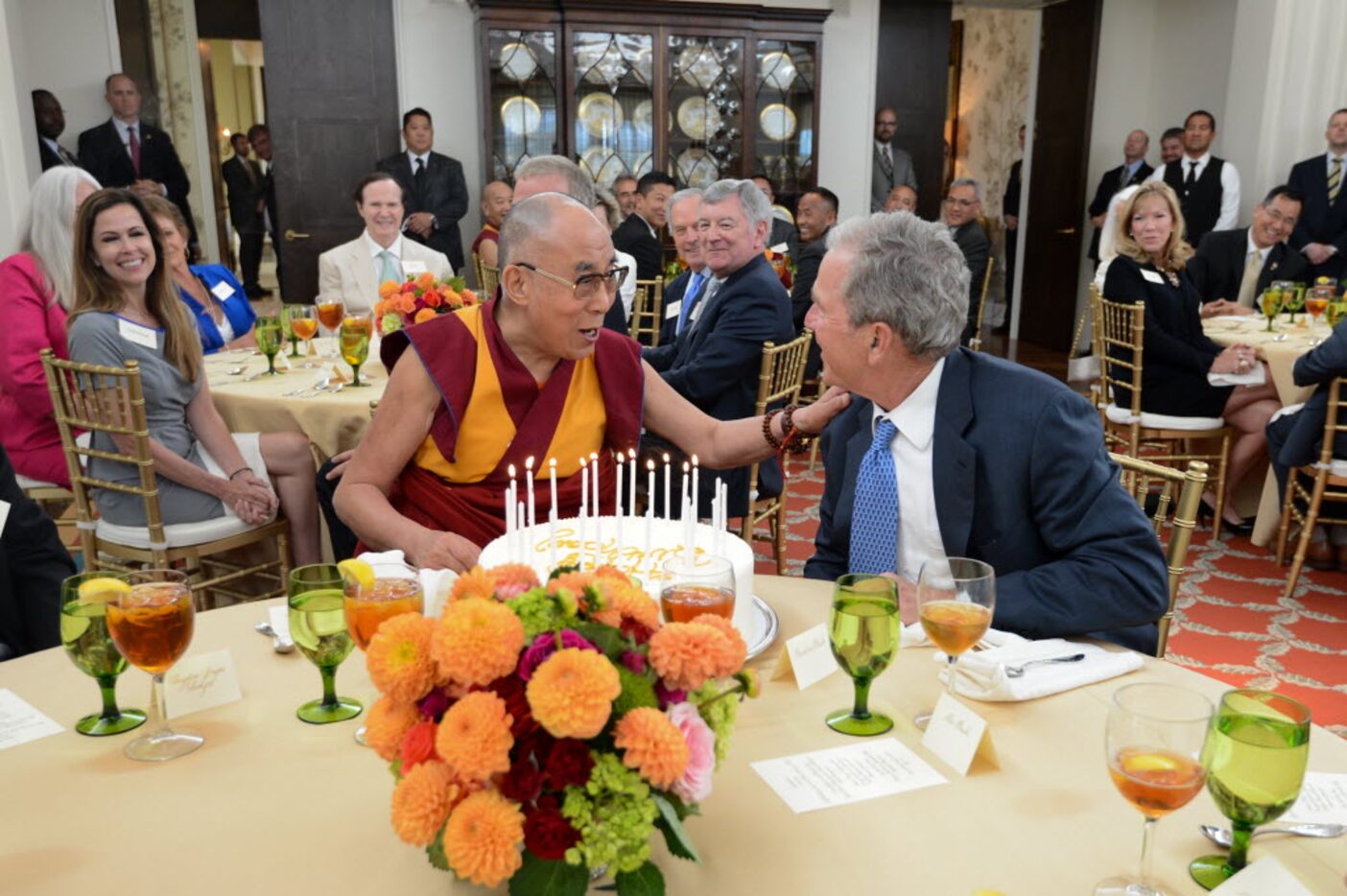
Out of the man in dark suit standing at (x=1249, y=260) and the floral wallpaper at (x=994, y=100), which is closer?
the man in dark suit standing at (x=1249, y=260)

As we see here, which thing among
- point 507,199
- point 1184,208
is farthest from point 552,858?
point 1184,208

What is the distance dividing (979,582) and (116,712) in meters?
1.03

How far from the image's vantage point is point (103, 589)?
4.05ft

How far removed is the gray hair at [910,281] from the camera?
5.94 feet

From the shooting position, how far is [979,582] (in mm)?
1268

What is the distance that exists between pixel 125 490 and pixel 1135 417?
150 inches

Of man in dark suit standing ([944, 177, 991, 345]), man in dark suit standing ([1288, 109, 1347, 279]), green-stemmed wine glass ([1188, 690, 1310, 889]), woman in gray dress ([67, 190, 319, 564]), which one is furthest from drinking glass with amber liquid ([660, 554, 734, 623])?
man in dark suit standing ([944, 177, 991, 345])

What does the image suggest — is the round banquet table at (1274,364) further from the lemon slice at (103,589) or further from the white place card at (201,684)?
the lemon slice at (103,589)

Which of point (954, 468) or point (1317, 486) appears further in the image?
point (1317, 486)

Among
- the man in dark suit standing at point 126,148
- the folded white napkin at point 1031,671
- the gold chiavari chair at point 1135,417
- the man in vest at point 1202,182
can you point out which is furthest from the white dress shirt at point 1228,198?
the folded white napkin at point 1031,671

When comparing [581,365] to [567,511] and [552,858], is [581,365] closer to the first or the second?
[567,511]

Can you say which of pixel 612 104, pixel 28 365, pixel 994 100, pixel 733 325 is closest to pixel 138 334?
pixel 28 365

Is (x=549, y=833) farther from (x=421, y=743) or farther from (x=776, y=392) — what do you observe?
(x=776, y=392)

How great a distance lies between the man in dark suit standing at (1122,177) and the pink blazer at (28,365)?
25.1ft
